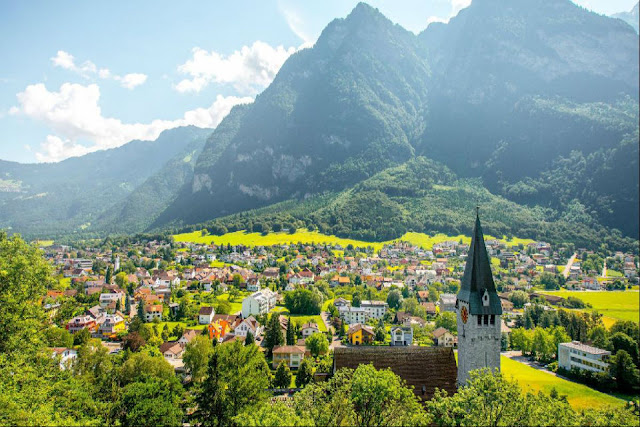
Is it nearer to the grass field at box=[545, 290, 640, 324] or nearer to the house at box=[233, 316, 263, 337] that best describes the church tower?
the house at box=[233, 316, 263, 337]

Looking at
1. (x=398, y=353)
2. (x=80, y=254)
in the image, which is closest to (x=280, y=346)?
(x=398, y=353)

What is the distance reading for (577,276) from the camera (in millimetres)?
126312

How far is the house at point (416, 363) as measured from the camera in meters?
28.5

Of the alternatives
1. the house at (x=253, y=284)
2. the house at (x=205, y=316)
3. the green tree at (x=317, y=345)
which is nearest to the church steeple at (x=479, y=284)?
the green tree at (x=317, y=345)

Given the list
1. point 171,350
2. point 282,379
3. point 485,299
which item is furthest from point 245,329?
point 485,299

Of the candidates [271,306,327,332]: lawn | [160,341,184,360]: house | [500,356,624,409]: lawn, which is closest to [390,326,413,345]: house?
[271,306,327,332]: lawn

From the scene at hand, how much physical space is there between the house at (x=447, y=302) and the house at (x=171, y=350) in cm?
5321

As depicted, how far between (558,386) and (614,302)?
210ft

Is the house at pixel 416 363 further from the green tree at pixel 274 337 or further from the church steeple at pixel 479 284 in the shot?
the green tree at pixel 274 337

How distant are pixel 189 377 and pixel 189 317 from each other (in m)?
33.0

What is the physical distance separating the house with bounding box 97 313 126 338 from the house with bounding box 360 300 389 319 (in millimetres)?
44446

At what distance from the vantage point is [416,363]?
29.2 m

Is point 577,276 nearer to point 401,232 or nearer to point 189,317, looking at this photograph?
point 401,232

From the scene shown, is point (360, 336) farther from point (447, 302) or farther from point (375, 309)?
point (447, 302)
